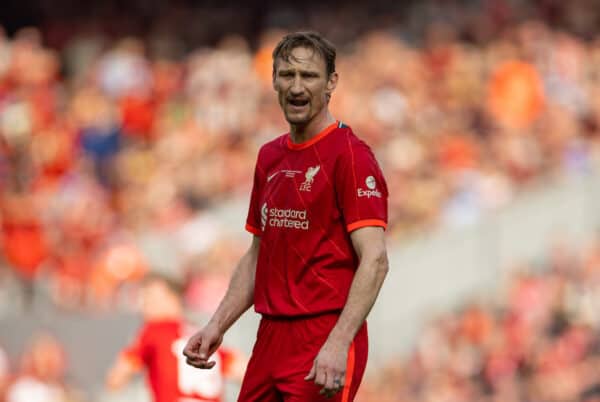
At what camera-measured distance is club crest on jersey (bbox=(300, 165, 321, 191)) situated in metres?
5.32

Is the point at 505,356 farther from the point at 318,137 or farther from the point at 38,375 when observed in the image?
the point at 318,137

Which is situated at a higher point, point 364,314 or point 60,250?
point 60,250

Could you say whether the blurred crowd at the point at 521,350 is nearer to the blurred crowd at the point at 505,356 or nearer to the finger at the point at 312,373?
the blurred crowd at the point at 505,356

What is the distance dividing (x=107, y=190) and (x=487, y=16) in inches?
222

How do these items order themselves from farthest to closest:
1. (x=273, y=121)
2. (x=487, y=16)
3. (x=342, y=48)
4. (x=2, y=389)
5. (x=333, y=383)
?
(x=342, y=48) < (x=487, y=16) < (x=273, y=121) < (x=2, y=389) < (x=333, y=383)

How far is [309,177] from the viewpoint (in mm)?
5328

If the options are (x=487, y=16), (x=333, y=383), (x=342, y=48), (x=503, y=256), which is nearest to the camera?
(x=333, y=383)

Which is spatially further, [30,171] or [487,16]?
[487,16]

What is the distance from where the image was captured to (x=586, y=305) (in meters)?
13.8

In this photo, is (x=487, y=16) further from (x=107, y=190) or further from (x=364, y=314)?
(x=364, y=314)

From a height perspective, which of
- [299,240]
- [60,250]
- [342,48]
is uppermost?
[342,48]

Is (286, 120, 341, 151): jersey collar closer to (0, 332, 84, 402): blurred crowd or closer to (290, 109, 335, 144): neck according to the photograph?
(290, 109, 335, 144): neck

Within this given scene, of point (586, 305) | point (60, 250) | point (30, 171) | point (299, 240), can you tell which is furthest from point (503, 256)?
point (299, 240)

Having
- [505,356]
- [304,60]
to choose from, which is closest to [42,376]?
[505,356]
